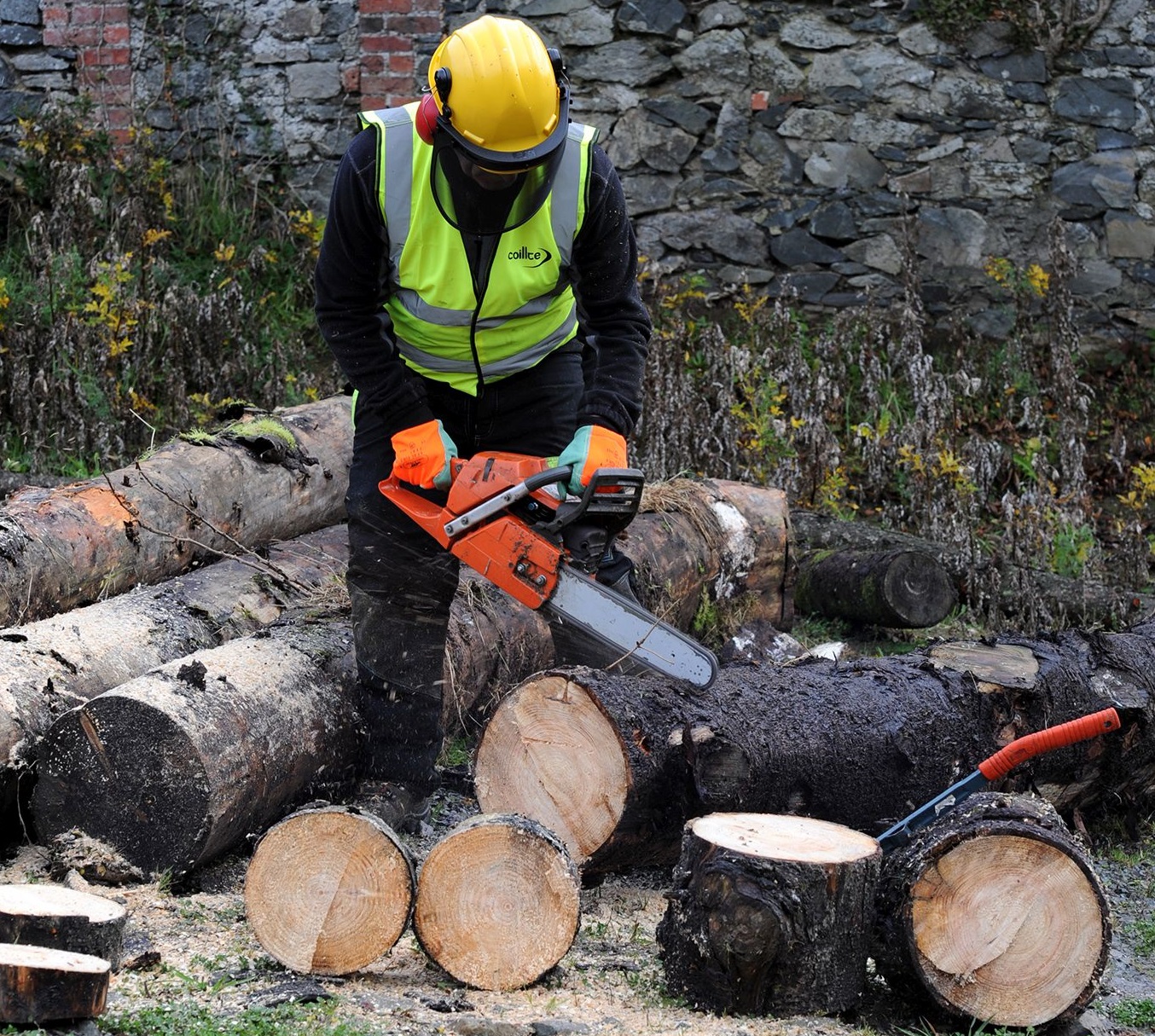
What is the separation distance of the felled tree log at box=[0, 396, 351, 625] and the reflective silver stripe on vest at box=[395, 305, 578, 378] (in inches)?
41.7

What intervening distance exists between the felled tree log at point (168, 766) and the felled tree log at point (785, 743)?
60cm

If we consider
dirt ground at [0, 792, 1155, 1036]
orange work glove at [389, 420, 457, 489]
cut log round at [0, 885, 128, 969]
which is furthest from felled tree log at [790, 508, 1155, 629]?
cut log round at [0, 885, 128, 969]

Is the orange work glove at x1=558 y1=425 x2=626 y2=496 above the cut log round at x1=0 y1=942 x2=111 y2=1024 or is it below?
above

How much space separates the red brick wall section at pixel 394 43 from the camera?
841 centimetres

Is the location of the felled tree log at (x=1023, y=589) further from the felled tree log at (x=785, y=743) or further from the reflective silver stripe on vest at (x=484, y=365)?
the reflective silver stripe on vest at (x=484, y=365)

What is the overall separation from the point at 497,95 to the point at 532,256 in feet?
1.58

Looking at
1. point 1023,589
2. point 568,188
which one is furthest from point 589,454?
point 1023,589

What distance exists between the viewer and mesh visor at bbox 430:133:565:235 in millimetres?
3352

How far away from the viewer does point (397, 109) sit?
3543mm

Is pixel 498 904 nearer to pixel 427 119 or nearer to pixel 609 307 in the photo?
pixel 609 307

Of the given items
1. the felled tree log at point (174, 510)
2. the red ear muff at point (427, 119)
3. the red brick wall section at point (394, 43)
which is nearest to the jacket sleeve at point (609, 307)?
the red ear muff at point (427, 119)

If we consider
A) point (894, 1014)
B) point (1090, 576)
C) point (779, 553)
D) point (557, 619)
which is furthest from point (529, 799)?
point (1090, 576)

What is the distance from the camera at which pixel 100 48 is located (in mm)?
8672

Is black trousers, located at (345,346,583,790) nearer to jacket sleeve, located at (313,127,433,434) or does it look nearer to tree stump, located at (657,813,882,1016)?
jacket sleeve, located at (313,127,433,434)
